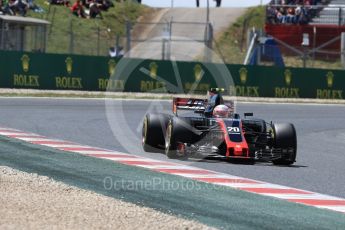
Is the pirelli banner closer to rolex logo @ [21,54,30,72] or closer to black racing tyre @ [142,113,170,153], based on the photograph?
rolex logo @ [21,54,30,72]

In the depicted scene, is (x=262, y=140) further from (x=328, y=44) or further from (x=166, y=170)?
(x=328, y=44)

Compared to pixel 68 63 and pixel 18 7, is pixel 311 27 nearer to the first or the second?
pixel 18 7

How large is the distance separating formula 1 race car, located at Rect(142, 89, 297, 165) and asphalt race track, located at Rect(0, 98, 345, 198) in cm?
18

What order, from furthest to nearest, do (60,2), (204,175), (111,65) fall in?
1. (60,2)
2. (111,65)
3. (204,175)

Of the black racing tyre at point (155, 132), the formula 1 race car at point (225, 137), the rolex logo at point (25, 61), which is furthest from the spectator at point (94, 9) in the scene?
the formula 1 race car at point (225, 137)

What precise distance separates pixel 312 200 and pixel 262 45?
103ft

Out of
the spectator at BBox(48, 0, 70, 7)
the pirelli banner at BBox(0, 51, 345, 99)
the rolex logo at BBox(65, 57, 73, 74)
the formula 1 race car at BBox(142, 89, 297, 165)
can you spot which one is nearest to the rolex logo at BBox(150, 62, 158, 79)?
the pirelli banner at BBox(0, 51, 345, 99)

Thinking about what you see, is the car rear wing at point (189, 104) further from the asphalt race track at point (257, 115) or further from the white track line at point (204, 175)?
the white track line at point (204, 175)

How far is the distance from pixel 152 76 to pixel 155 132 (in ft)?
65.4

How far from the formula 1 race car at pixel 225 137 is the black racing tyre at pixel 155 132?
5.3 inches

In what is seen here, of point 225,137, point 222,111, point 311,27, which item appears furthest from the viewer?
point 311,27

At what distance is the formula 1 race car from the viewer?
14.3m

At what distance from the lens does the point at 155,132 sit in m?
15.4

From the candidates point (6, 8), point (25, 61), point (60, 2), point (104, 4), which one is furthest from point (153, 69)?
point (60, 2)
